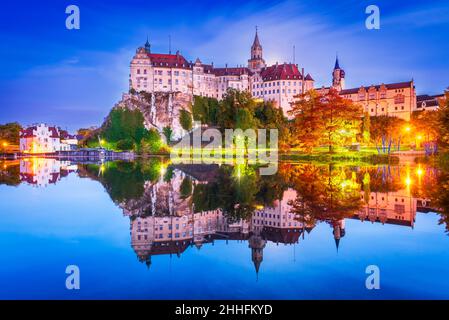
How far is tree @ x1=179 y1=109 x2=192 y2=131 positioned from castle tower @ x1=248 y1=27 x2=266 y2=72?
3054 cm

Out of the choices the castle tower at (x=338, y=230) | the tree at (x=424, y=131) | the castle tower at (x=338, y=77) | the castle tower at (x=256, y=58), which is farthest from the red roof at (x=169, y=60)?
the castle tower at (x=338, y=230)

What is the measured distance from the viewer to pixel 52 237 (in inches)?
322

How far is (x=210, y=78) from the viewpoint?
97.1 meters

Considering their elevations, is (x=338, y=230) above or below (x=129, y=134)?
below

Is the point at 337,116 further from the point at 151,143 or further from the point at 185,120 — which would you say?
the point at 185,120

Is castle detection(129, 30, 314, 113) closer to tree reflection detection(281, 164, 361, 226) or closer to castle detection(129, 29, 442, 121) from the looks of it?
castle detection(129, 29, 442, 121)

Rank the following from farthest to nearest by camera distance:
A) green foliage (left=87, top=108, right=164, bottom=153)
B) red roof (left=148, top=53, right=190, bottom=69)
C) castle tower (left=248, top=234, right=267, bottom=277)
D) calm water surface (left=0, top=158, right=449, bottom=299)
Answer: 1. red roof (left=148, top=53, right=190, bottom=69)
2. green foliage (left=87, top=108, right=164, bottom=153)
3. castle tower (left=248, top=234, right=267, bottom=277)
4. calm water surface (left=0, top=158, right=449, bottom=299)

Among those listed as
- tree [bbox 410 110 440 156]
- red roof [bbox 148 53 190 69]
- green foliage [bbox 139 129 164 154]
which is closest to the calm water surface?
tree [bbox 410 110 440 156]

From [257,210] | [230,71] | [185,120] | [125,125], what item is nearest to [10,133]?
[125,125]

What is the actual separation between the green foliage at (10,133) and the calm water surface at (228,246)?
302 feet

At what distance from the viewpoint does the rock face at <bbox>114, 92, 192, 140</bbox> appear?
267 feet

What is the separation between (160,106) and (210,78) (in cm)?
1932

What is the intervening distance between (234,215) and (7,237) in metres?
5.15
